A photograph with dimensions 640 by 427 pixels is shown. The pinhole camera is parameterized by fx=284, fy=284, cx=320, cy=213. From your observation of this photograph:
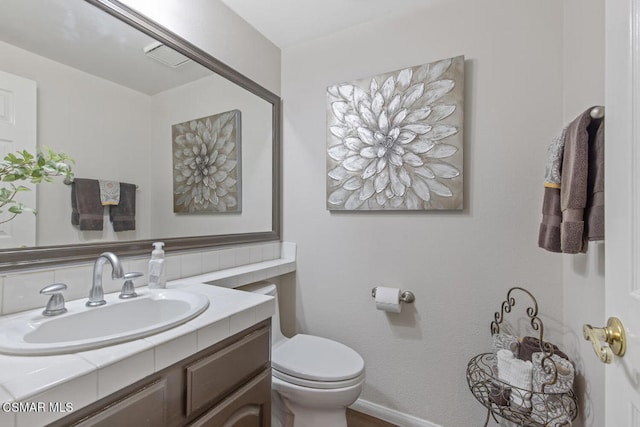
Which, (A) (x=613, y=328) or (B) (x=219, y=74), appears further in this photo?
(B) (x=219, y=74)

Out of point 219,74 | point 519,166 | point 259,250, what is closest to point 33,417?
point 259,250

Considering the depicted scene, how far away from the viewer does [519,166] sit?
1.30 metres

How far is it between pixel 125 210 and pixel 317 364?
108 centimetres

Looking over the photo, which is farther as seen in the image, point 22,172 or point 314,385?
point 314,385

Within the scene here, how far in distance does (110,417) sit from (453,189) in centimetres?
146

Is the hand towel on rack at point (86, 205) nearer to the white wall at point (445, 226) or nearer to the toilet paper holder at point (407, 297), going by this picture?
the white wall at point (445, 226)

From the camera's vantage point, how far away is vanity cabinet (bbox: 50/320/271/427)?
0.60 m

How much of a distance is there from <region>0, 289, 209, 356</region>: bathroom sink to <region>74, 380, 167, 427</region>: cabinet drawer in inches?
4.9

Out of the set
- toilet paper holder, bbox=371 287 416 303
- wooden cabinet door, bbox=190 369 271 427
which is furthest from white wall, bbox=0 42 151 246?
toilet paper holder, bbox=371 287 416 303

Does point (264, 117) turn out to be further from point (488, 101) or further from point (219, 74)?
point (488, 101)

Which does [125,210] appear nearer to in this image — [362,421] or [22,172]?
[22,172]

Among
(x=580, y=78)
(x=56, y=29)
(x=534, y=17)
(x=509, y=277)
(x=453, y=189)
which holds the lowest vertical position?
(x=509, y=277)

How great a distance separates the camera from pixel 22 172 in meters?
0.89

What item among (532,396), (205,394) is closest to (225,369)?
(205,394)
